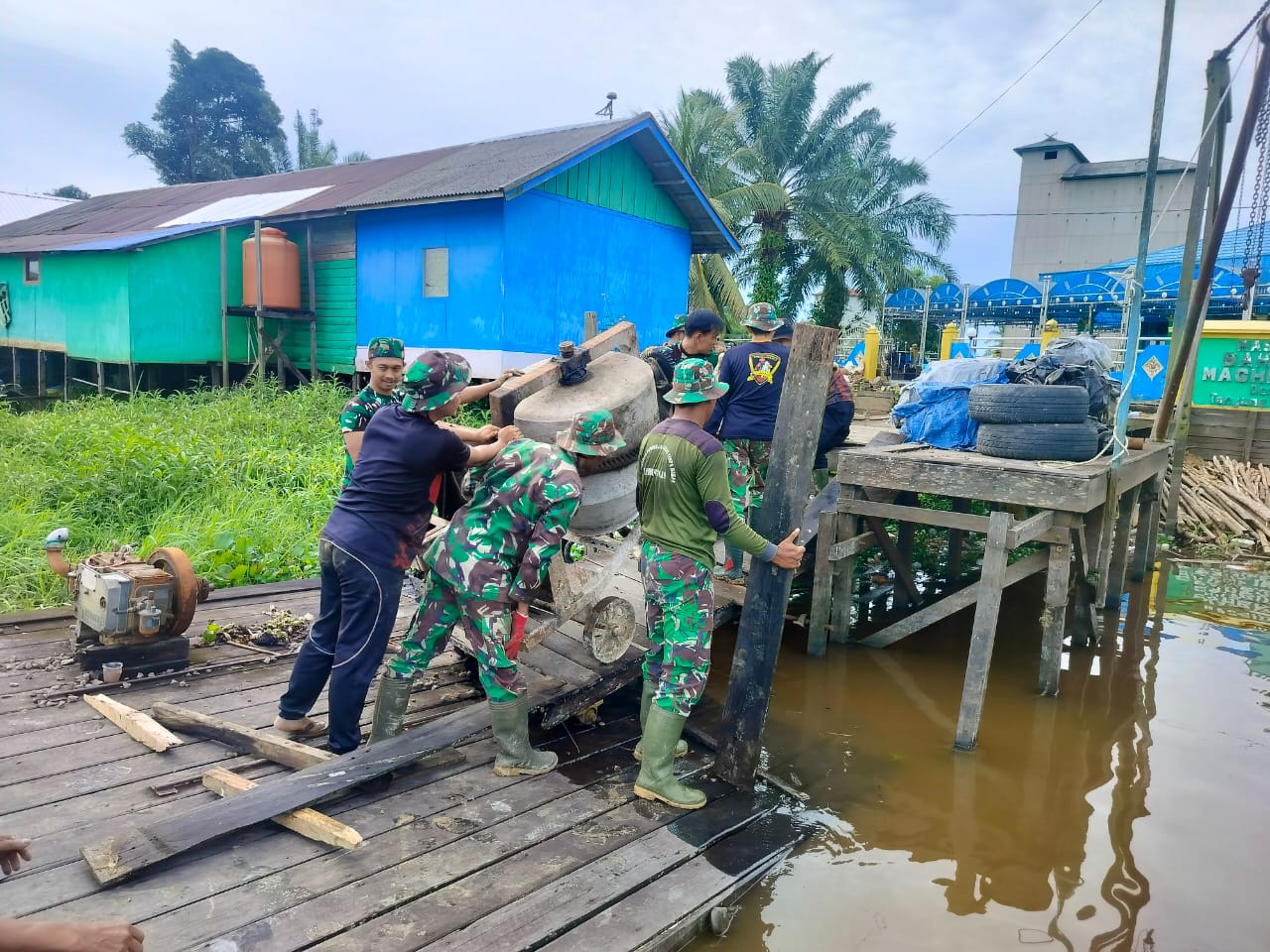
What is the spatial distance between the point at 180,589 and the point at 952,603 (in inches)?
197

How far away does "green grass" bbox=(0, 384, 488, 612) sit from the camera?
21.6 feet

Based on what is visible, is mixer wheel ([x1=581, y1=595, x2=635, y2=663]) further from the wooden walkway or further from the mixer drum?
the mixer drum

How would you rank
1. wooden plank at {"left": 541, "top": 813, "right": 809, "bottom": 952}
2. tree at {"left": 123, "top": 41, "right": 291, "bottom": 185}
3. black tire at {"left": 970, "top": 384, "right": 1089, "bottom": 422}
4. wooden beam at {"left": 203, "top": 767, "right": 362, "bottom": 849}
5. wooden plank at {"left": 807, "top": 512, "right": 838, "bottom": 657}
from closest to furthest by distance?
wooden plank at {"left": 541, "top": 813, "right": 809, "bottom": 952} → wooden beam at {"left": 203, "top": 767, "right": 362, "bottom": 849} → black tire at {"left": 970, "top": 384, "right": 1089, "bottom": 422} → wooden plank at {"left": 807, "top": 512, "right": 838, "bottom": 657} → tree at {"left": 123, "top": 41, "right": 291, "bottom": 185}

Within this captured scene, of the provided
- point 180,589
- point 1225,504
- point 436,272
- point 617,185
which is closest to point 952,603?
point 180,589

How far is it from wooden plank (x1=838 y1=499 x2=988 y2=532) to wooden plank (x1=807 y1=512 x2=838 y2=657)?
0.70 feet

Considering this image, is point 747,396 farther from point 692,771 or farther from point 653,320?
point 653,320

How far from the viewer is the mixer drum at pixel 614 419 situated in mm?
4367

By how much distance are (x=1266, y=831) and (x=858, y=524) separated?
343 centimetres

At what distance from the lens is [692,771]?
4.13 metres

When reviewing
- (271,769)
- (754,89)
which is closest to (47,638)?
(271,769)

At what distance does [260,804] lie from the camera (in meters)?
3.20

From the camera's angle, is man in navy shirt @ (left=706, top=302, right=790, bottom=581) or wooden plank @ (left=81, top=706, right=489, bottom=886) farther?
man in navy shirt @ (left=706, top=302, right=790, bottom=581)

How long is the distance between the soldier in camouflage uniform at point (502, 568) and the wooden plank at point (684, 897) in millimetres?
921

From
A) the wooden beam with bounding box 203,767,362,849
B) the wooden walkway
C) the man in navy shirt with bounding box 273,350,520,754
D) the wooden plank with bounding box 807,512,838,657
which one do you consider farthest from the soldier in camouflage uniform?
the wooden plank with bounding box 807,512,838,657
